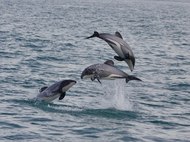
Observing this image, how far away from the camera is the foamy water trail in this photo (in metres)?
21.3

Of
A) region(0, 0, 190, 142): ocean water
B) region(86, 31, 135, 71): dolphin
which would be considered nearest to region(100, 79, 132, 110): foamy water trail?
region(0, 0, 190, 142): ocean water

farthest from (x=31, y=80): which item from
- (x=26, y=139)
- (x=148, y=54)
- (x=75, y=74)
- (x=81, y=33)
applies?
(x=81, y=33)

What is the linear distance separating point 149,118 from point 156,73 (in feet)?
39.4

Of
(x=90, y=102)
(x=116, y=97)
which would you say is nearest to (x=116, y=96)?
(x=116, y=97)

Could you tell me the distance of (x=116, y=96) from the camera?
23.4 metres

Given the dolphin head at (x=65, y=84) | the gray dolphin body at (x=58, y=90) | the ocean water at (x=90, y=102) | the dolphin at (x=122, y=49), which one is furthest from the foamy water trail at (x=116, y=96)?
the dolphin at (x=122, y=49)

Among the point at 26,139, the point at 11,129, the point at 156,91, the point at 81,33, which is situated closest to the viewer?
the point at 26,139

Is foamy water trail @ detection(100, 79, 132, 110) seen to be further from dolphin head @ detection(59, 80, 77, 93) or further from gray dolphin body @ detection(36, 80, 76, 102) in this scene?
dolphin head @ detection(59, 80, 77, 93)

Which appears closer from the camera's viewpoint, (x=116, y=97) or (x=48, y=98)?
(x=48, y=98)

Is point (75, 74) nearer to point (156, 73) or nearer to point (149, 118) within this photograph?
point (156, 73)

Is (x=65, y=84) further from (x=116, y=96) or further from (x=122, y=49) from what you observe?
(x=116, y=96)

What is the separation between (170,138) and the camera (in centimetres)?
1631

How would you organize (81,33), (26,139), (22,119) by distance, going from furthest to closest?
(81,33) → (22,119) → (26,139)

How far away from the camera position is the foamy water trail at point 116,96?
21.3m
